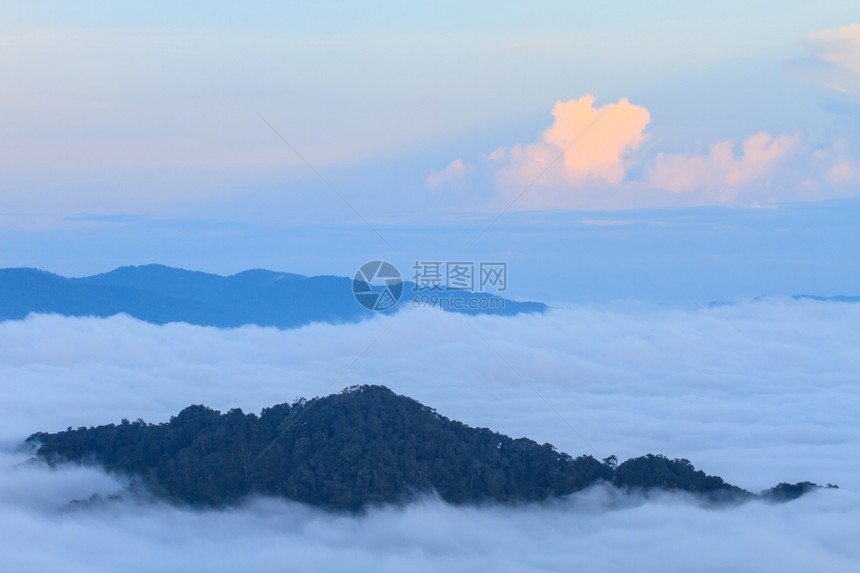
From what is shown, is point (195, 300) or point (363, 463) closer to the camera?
point (363, 463)

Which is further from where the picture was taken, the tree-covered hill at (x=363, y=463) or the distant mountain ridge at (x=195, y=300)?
the distant mountain ridge at (x=195, y=300)

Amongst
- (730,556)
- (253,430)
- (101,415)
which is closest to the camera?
(730,556)

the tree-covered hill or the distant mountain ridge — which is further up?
the distant mountain ridge

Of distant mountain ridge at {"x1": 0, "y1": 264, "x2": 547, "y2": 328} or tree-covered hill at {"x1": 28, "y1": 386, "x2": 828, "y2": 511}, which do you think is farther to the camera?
distant mountain ridge at {"x1": 0, "y1": 264, "x2": 547, "y2": 328}

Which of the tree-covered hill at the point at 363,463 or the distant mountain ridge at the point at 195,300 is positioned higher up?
the distant mountain ridge at the point at 195,300

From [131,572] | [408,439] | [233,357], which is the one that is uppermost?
[233,357]

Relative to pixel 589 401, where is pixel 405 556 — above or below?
below

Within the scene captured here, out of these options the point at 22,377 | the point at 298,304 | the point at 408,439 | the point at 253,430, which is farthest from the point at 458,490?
the point at 298,304

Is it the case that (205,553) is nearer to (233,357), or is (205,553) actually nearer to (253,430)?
(253,430)
